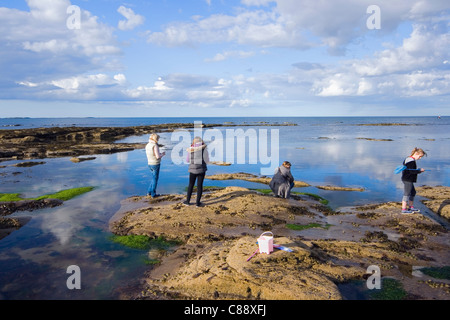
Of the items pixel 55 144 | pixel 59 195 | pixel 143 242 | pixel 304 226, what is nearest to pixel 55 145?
pixel 55 144

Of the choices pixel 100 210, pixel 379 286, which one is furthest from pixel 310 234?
pixel 100 210

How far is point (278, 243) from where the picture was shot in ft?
25.3

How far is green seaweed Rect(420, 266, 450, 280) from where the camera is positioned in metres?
7.22

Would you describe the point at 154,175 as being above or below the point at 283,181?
above

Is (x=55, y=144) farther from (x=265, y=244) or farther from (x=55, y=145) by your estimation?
(x=265, y=244)

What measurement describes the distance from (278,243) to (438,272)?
400cm

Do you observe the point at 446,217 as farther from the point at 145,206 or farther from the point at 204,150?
the point at 145,206

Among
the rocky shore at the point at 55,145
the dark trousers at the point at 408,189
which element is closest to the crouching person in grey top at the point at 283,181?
the dark trousers at the point at 408,189

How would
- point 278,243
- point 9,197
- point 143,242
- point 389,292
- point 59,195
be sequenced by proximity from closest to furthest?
point 389,292 → point 278,243 → point 143,242 → point 9,197 → point 59,195

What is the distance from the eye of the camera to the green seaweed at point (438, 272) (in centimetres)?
722

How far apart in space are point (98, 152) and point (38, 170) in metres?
11.7

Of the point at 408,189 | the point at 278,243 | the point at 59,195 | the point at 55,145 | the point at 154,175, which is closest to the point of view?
the point at 278,243

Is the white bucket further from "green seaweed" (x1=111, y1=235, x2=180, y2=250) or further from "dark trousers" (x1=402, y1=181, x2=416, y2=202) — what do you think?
"dark trousers" (x1=402, y1=181, x2=416, y2=202)

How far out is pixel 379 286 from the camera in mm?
6719
